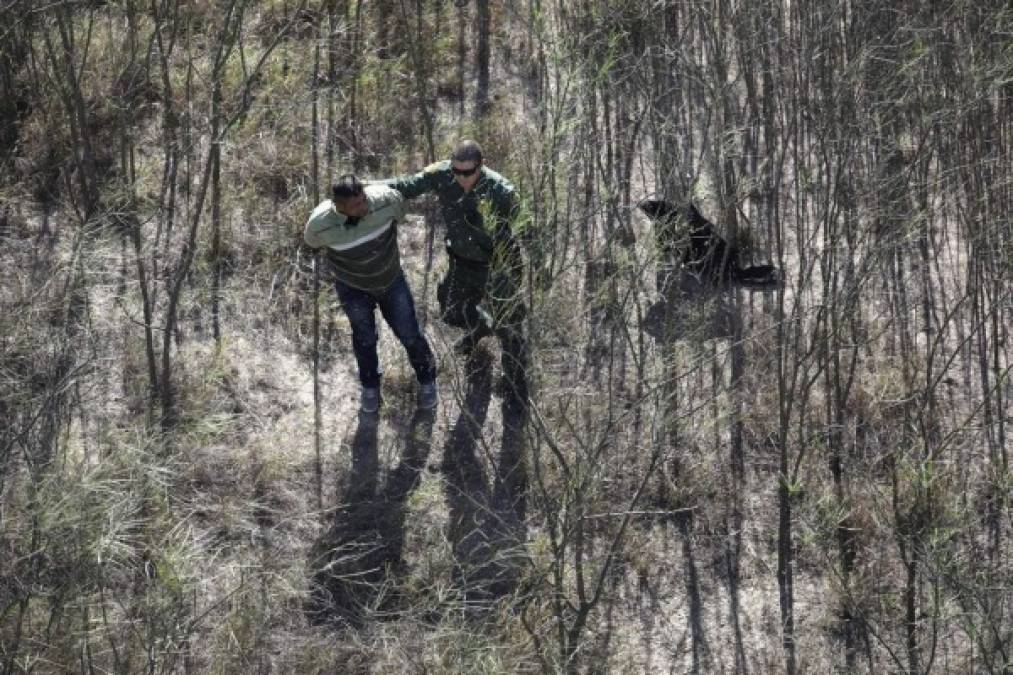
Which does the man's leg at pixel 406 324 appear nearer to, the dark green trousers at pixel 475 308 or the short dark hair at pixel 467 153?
the dark green trousers at pixel 475 308

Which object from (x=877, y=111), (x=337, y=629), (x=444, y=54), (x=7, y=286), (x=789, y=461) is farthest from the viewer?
(x=444, y=54)

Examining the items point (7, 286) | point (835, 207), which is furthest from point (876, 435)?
point (7, 286)

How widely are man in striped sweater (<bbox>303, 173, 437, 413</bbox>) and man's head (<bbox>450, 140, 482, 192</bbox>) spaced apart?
0.31 meters

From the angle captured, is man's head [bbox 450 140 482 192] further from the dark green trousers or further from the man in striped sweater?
the dark green trousers

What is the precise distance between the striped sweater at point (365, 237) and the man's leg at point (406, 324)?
0.11 m

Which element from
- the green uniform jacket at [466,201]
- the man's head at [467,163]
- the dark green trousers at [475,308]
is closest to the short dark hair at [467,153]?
the man's head at [467,163]

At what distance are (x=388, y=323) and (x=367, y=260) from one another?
0.41 metres

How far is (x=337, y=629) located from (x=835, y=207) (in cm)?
270

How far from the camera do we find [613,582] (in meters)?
6.77

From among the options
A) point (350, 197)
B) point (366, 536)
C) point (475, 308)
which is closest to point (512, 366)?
point (475, 308)

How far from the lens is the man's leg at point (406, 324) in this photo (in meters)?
6.95

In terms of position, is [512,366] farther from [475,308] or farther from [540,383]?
[540,383]

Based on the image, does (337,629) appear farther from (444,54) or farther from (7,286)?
(444,54)

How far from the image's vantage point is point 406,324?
700 cm
